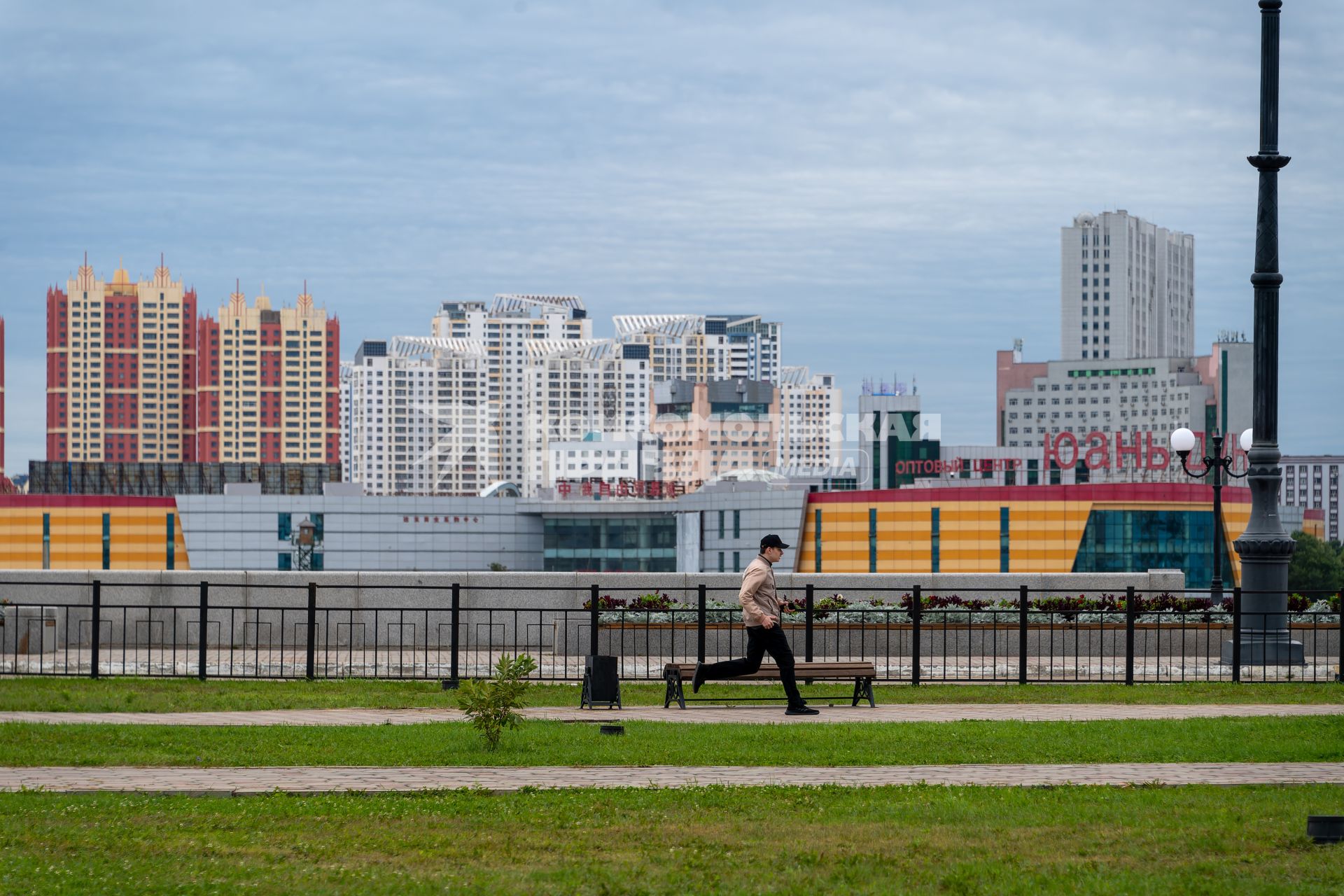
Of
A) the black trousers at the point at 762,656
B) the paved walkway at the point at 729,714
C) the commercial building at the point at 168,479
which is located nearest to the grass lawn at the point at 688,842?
the paved walkway at the point at 729,714

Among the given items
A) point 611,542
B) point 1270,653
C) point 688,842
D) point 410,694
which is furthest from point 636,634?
point 611,542

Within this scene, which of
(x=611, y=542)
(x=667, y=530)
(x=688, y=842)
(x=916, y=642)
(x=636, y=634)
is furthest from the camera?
(x=611, y=542)

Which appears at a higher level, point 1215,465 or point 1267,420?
point 1267,420

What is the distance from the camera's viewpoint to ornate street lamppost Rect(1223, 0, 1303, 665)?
909 inches

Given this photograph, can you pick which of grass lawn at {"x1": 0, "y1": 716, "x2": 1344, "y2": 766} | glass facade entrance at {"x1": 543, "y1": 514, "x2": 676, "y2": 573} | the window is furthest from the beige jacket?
glass facade entrance at {"x1": 543, "y1": 514, "x2": 676, "y2": 573}

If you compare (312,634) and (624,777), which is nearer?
(624,777)

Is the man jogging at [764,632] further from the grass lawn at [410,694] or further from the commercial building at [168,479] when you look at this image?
the commercial building at [168,479]

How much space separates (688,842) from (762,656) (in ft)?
25.2

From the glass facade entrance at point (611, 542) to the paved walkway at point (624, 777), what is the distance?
462 feet

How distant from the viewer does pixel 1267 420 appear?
2336 centimetres

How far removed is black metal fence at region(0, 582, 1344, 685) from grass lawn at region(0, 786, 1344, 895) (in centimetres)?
991

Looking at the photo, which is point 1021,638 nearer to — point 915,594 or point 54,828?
point 915,594

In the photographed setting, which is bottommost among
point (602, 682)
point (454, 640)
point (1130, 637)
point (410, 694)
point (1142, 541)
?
point (1142, 541)

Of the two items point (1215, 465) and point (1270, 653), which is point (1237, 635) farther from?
point (1215, 465)
